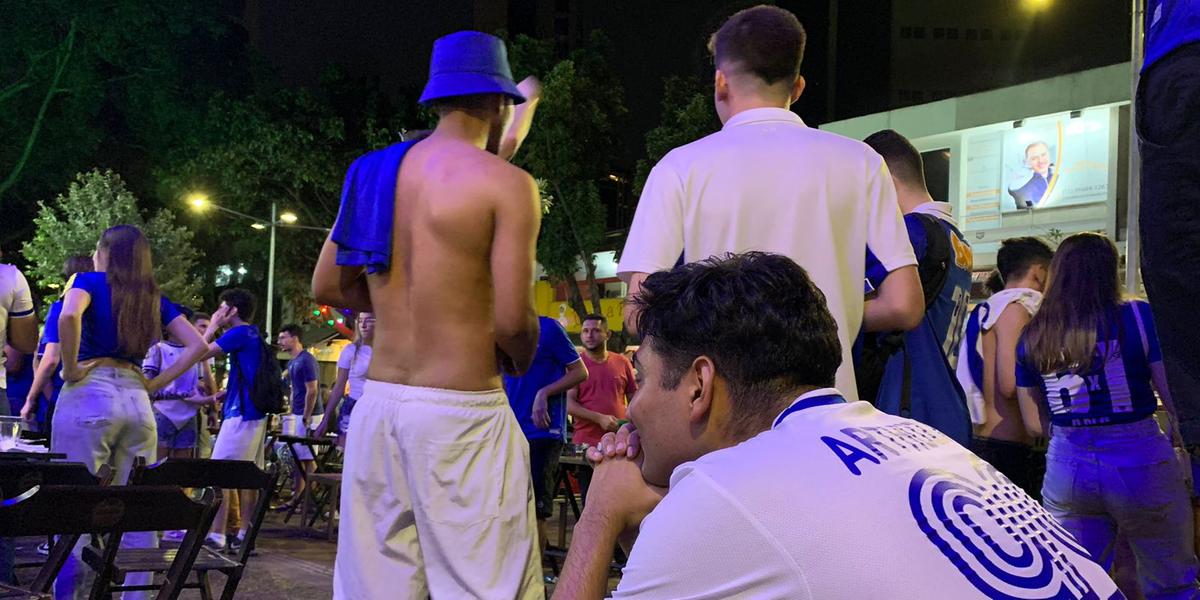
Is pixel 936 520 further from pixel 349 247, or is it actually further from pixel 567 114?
pixel 567 114

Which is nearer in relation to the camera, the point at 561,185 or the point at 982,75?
the point at 561,185

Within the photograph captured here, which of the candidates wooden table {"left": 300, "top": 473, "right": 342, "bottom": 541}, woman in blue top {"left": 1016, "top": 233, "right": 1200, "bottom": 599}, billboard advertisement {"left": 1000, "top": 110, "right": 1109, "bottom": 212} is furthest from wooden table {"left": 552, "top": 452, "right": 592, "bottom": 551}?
billboard advertisement {"left": 1000, "top": 110, "right": 1109, "bottom": 212}

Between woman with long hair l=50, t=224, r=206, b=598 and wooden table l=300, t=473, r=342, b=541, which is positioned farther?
wooden table l=300, t=473, r=342, b=541

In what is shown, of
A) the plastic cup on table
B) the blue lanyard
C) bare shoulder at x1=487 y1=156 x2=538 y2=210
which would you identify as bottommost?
the plastic cup on table

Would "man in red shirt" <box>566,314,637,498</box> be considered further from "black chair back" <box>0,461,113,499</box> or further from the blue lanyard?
the blue lanyard

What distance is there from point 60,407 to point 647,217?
13.3ft

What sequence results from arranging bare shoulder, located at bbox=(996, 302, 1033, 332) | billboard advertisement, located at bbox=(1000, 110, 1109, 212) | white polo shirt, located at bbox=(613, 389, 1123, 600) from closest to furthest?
1. white polo shirt, located at bbox=(613, 389, 1123, 600)
2. bare shoulder, located at bbox=(996, 302, 1033, 332)
3. billboard advertisement, located at bbox=(1000, 110, 1109, 212)

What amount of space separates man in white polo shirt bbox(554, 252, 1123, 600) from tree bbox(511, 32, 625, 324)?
1104 inches

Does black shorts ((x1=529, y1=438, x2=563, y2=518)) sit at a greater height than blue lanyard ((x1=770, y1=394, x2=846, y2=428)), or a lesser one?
lesser

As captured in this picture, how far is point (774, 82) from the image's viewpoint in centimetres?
311

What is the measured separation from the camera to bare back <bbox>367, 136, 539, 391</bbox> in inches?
130

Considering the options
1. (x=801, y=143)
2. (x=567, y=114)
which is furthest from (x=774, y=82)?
(x=567, y=114)

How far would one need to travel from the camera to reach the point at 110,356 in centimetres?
605

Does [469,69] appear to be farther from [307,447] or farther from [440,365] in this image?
[307,447]
